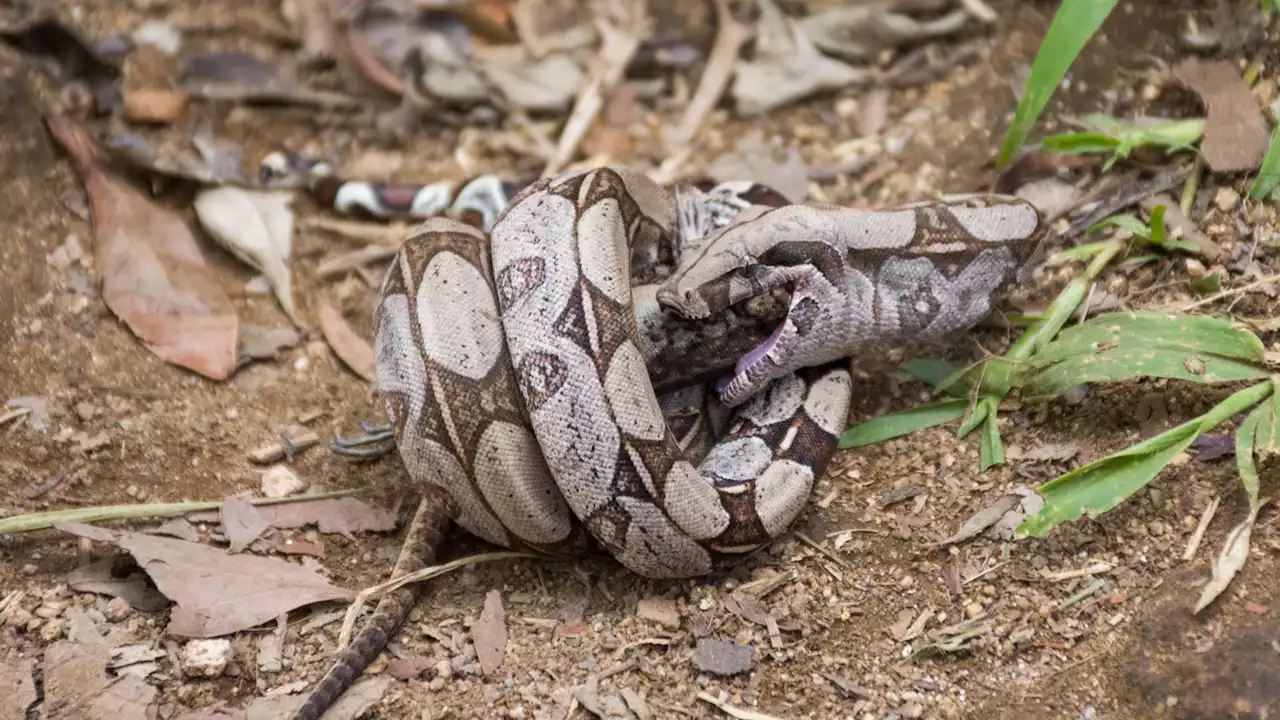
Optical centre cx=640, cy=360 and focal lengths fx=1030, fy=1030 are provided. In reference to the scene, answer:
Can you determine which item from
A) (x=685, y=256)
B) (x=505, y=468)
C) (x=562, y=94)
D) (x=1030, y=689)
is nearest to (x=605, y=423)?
(x=505, y=468)

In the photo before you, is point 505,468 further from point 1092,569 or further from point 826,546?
point 1092,569

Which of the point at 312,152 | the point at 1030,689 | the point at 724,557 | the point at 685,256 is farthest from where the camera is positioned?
the point at 312,152

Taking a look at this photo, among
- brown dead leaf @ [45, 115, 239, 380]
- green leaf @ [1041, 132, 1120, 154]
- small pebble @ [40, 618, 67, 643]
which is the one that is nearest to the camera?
A: small pebble @ [40, 618, 67, 643]

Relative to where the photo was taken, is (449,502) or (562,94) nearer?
(449,502)

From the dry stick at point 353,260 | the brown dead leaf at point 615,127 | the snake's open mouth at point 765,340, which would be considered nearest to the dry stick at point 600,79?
the brown dead leaf at point 615,127

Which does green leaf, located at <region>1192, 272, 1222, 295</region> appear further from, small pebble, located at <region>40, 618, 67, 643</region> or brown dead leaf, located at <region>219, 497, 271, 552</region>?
small pebble, located at <region>40, 618, 67, 643</region>

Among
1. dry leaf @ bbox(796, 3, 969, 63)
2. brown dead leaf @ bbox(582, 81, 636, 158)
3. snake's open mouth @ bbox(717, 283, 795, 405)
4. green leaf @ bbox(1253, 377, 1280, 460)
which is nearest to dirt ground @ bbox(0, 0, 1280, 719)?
green leaf @ bbox(1253, 377, 1280, 460)

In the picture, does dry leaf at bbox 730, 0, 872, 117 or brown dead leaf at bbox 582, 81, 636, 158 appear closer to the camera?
brown dead leaf at bbox 582, 81, 636, 158
